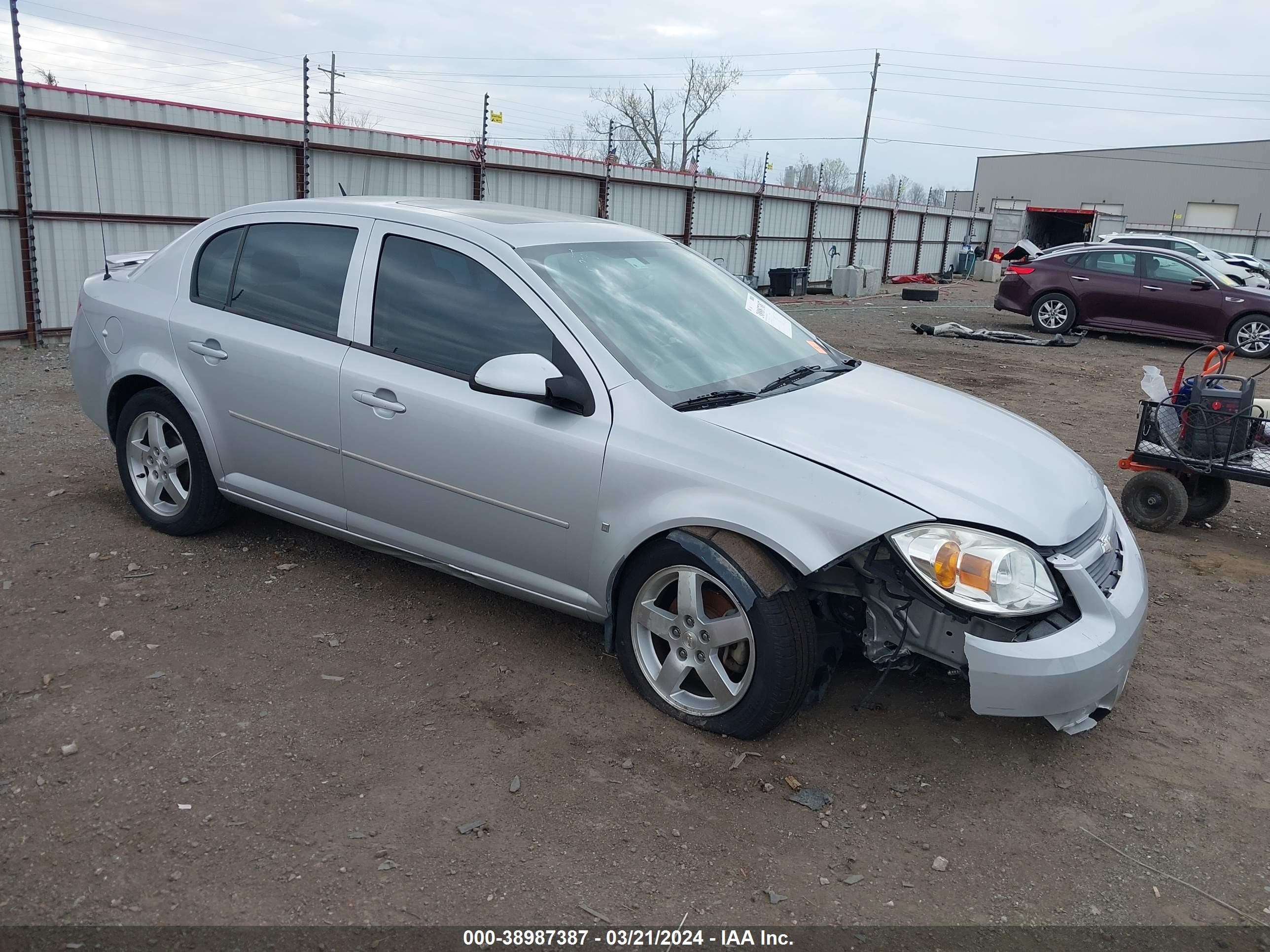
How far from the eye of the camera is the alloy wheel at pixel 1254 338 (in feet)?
50.7

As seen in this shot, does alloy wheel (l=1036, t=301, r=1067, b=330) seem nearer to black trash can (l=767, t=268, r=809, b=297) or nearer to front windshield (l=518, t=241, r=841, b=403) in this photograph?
black trash can (l=767, t=268, r=809, b=297)

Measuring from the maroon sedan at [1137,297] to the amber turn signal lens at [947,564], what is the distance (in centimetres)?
1485

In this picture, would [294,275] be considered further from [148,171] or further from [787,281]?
[787,281]

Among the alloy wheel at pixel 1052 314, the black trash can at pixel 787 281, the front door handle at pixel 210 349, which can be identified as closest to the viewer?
the front door handle at pixel 210 349

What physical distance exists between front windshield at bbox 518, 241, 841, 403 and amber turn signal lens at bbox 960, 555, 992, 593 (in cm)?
110

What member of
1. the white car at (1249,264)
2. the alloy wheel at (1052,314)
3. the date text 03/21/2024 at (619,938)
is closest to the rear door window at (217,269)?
the date text 03/21/2024 at (619,938)

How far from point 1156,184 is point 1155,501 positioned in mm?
65272

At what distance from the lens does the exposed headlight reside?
122 inches

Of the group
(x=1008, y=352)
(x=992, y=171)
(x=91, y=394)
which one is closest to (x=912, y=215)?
(x=1008, y=352)

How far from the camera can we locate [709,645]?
340 cm

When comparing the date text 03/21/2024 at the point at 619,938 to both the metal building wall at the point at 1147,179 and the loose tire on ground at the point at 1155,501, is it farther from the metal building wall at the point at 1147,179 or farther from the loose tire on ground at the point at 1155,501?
the metal building wall at the point at 1147,179

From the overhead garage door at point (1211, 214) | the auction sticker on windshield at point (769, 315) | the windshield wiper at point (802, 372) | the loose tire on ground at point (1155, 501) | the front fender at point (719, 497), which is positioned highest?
the overhead garage door at point (1211, 214)

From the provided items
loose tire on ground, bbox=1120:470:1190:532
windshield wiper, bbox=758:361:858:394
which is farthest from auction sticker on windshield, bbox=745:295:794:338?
loose tire on ground, bbox=1120:470:1190:532

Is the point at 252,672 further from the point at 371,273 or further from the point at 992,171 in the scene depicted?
the point at 992,171
